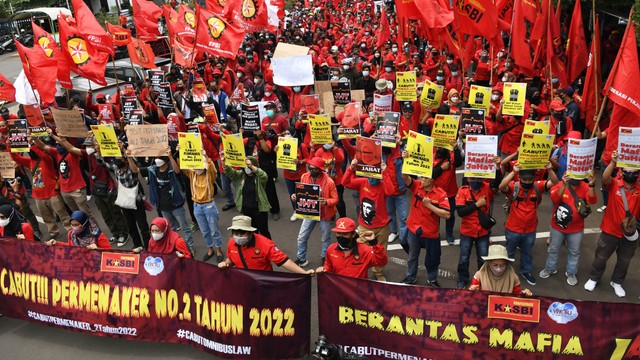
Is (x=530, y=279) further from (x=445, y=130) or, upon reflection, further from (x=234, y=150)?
(x=234, y=150)

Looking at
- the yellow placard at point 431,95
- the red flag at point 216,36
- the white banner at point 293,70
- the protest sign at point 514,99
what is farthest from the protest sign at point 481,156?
the red flag at point 216,36

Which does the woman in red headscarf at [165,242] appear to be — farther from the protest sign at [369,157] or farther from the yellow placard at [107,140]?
the protest sign at [369,157]

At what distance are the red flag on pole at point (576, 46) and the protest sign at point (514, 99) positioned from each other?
44.3 inches

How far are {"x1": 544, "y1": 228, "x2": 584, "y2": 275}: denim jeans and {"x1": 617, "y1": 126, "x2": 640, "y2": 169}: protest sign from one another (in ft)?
3.52

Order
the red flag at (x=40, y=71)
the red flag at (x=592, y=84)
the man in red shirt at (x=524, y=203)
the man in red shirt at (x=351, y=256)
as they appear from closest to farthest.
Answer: the man in red shirt at (x=351, y=256), the man in red shirt at (x=524, y=203), the red flag at (x=592, y=84), the red flag at (x=40, y=71)

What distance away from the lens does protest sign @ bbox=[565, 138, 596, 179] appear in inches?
243

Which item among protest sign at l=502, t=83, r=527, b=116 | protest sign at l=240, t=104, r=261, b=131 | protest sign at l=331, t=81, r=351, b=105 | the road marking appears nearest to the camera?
the road marking

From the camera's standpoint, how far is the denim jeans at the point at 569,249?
22.2 feet

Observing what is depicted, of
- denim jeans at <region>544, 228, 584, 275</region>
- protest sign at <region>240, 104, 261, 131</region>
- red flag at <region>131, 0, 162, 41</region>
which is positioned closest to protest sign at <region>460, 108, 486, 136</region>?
denim jeans at <region>544, 228, 584, 275</region>

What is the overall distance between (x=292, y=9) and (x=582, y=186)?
3669 centimetres

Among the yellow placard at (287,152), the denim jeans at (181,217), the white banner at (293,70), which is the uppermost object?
the white banner at (293,70)

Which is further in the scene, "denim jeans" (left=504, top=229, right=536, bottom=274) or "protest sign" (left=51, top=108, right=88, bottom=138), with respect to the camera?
"protest sign" (left=51, top=108, right=88, bottom=138)

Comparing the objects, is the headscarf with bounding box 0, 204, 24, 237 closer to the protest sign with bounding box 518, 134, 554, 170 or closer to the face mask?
the face mask

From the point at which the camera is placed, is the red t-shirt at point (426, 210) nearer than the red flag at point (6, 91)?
Yes
